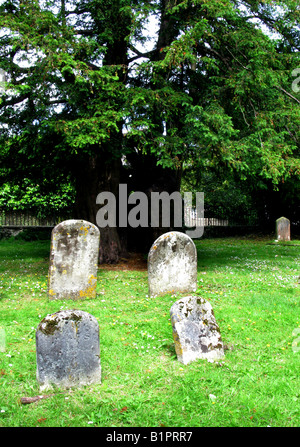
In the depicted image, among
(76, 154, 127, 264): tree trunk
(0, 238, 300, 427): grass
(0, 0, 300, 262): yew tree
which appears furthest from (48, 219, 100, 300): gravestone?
(76, 154, 127, 264): tree trunk

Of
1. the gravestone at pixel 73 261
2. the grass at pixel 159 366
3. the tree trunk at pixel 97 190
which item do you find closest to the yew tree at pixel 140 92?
the tree trunk at pixel 97 190

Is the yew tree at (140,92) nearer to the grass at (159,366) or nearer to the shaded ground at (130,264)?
the shaded ground at (130,264)

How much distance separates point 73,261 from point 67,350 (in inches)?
157

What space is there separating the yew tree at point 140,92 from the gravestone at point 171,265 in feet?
8.24

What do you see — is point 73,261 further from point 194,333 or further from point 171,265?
point 194,333

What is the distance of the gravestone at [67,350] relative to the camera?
4234 mm

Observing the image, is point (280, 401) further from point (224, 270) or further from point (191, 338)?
point (224, 270)

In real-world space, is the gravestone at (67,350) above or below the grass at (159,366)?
above

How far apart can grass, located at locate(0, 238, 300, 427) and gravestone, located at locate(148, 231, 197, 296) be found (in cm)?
32

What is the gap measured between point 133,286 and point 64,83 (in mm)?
5615

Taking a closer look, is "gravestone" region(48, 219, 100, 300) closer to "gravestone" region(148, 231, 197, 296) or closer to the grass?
the grass

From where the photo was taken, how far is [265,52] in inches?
417

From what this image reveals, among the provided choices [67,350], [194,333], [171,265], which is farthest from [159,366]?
[171,265]

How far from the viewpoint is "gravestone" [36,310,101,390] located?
4234 mm
